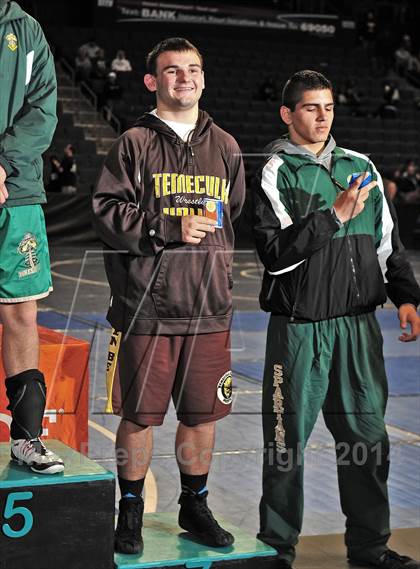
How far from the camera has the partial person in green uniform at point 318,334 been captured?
422cm

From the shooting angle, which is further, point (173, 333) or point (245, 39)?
point (245, 39)

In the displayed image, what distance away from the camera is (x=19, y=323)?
3797mm

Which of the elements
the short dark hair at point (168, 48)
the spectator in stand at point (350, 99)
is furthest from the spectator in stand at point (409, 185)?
the short dark hair at point (168, 48)

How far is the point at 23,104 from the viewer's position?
150 inches

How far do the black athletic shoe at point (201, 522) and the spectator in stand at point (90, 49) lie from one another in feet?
70.9

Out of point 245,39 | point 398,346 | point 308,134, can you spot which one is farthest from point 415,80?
point 308,134

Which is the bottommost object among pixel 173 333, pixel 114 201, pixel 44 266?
pixel 173 333

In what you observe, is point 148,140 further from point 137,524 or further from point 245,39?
point 245,39

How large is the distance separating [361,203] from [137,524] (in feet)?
4.95

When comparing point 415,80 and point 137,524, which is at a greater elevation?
point 415,80

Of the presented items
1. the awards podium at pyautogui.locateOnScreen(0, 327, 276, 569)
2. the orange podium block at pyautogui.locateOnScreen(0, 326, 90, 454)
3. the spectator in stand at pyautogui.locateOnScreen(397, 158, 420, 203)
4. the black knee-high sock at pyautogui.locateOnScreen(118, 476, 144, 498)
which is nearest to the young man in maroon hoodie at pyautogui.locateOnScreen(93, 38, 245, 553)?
the black knee-high sock at pyautogui.locateOnScreen(118, 476, 144, 498)

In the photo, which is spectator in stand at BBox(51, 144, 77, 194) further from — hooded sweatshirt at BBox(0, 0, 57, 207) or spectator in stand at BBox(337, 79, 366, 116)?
hooded sweatshirt at BBox(0, 0, 57, 207)

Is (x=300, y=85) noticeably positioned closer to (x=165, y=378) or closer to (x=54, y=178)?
(x=165, y=378)

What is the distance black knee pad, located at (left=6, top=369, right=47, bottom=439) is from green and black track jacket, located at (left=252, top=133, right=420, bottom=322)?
1049mm
